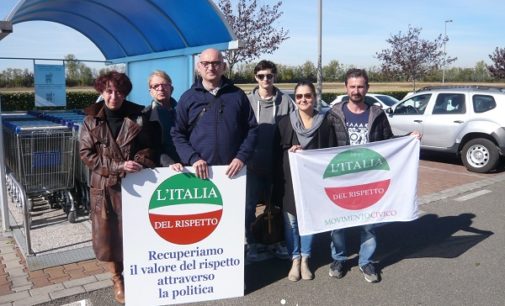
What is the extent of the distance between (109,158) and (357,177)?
2168 mm

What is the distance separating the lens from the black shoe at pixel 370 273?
4.10 m

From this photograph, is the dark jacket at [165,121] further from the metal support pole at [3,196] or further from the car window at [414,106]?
the car window at [414,106]

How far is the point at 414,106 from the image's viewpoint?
10781mm

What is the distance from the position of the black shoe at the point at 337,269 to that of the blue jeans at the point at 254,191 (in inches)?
33.5

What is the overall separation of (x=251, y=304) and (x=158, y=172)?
4.40 ft

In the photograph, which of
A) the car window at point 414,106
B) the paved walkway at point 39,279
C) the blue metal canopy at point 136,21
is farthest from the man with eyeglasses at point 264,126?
the car window at point 414,106

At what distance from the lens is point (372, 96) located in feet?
52.6

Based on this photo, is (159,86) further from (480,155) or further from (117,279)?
(480,155)

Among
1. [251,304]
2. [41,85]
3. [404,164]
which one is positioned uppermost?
[41,85]

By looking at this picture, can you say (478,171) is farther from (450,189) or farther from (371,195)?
(371,195)

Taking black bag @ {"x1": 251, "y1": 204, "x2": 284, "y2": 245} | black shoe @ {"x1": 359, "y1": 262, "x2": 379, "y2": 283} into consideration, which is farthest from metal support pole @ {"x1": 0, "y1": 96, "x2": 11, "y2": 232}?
black shoe @ {"x1": 359, "y1": 262, "x2": 379, "y2": 283}

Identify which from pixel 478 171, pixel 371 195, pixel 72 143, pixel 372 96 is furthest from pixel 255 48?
pixel 371 195

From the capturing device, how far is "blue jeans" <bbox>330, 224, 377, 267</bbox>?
13.5ft

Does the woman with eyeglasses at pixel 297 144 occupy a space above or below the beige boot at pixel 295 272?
above
